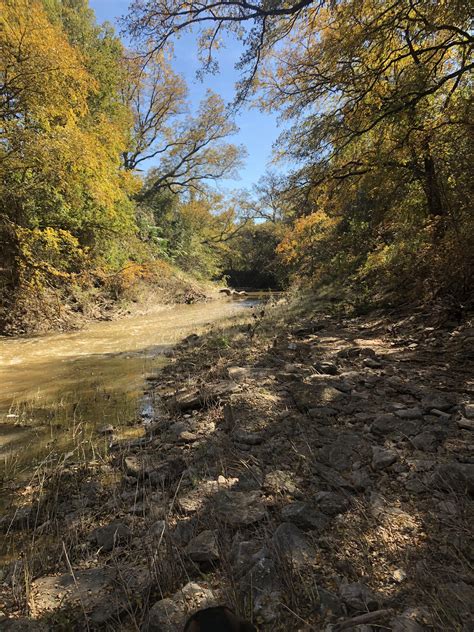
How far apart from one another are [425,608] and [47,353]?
30.9 ft

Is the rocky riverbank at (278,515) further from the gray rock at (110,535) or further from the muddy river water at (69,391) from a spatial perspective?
the muddy river water at (69,391)

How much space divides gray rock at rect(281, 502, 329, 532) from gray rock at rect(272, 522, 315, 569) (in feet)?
0.24

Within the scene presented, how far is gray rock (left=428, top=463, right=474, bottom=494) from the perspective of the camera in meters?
2.25

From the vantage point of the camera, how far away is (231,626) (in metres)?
1.10

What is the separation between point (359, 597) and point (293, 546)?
44 cm

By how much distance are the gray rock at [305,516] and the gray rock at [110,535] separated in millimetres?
1080

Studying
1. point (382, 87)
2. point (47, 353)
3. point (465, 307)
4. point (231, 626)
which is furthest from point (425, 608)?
point (47, 353)

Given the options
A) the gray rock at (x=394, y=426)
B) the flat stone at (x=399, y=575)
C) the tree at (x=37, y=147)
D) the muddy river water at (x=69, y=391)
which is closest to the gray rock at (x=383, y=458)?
the gray rock at (x=394, y=426)

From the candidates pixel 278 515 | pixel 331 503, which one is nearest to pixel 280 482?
pixel 278 515

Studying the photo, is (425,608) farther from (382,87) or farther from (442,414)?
(382,87)

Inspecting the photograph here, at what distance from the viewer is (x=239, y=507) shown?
2467 millimetres

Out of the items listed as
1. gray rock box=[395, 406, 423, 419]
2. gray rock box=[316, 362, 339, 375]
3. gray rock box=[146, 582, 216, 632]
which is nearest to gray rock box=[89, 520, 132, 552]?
gray rock box=[146, 582, 216, 632]

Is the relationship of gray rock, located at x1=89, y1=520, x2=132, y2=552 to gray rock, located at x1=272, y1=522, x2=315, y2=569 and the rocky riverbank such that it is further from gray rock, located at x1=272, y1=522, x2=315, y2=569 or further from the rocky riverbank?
gray rock, located at x1=272, y1=522, x2=315, y2=569

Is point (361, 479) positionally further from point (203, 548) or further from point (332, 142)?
point (332, 142)
